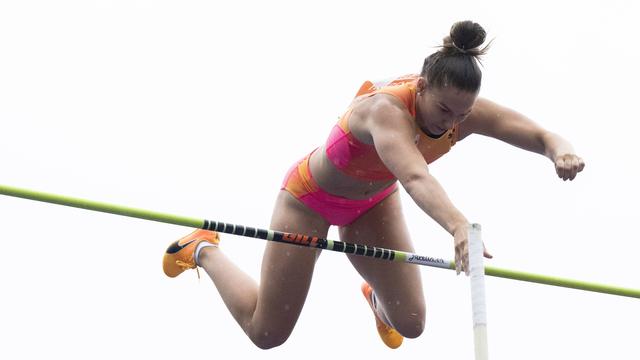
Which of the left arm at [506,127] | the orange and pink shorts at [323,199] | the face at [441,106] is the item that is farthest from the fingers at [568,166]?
the orange and pink shorts at [323,199]

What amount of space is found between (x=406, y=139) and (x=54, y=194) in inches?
75.7

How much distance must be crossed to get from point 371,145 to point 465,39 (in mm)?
812

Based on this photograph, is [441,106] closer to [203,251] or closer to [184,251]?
[203,251]

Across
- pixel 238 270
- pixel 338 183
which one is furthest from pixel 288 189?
pixel 238 270

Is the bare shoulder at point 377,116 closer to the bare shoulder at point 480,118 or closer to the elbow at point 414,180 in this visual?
the elbow at point 414,180

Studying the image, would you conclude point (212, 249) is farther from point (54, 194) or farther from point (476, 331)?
point (476, 331)

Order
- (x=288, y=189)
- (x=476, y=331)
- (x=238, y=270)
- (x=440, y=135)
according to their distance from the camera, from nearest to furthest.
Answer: (x=476, y=331)
(x=440, y=135)
(x=288, y=189)
(x=238, y=270)

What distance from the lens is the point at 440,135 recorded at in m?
6.47

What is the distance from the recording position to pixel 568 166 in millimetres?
6152

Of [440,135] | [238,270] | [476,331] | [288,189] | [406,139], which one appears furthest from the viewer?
[238,270]

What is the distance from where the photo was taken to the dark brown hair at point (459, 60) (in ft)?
19.9

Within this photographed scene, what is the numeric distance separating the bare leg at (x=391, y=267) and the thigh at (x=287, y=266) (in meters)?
0.27

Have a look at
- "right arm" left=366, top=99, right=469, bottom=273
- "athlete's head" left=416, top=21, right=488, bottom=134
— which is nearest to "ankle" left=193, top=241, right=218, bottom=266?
"right arm" left=366, top=99, right=469, bottom=273

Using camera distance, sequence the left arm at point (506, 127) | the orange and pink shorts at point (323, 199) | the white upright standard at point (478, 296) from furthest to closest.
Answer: the orange and pink shorts at point (323, 199) < the left arm at point (506, 127) < the white upright standard at point (478, 296)
